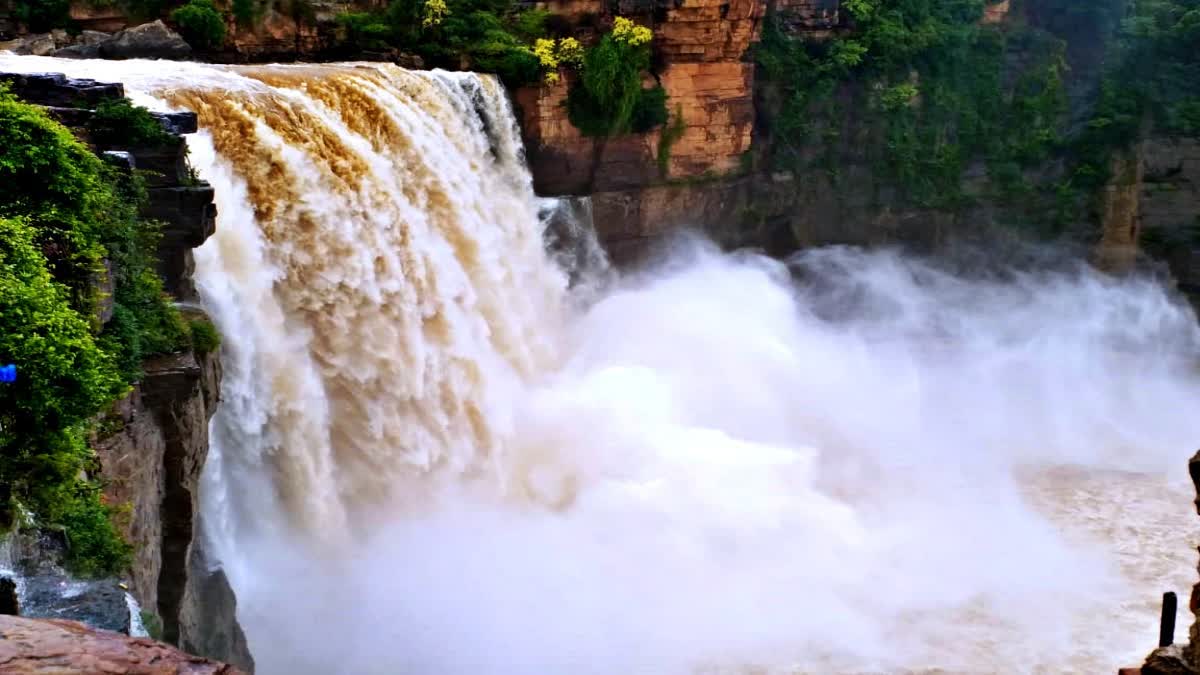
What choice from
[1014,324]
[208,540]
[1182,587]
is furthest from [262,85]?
[1014,324]

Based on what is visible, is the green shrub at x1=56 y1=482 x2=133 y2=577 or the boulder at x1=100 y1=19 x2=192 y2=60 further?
the boulder at x1=100 y1=19 x2=192 y2=60

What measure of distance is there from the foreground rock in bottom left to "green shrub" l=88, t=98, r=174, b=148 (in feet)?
21.9

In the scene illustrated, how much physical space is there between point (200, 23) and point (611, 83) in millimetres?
7326

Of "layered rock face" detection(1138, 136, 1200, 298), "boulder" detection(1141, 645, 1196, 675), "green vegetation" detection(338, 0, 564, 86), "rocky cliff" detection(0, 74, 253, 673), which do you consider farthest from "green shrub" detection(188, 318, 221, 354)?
"layered rock face" detection(1138, 136, 1200, 298)

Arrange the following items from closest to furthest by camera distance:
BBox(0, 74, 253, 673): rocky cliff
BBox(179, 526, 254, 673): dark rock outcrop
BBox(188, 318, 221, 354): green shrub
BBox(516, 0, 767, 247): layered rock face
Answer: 1. BBox(0, 74, 253, 673): rocky cliff
2. BBox(179, 526, 254, 673): dark rock outcrop
3. BBox(188, 318, 221, 354): green shrub
4. BBox(516, 0, 767, 247): layered rock face

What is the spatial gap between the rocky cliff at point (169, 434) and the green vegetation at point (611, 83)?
11048 millimetres

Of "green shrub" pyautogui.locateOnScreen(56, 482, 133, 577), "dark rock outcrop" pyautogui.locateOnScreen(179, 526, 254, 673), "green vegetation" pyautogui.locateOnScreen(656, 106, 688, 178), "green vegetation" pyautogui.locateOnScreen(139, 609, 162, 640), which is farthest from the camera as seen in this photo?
"green vegetation" pyautogui.locateOnScreen(656, 106, 688, 178)

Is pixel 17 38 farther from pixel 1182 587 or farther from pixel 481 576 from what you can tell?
pixel 1182 587

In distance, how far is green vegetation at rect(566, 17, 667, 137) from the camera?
19922 mm

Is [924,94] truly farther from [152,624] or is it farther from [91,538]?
[91,538]

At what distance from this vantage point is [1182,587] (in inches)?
572

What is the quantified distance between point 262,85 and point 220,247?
2.66m

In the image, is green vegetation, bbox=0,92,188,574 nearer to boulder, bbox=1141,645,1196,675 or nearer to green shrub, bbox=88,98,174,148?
green shrub, bbox=88,98,174,148

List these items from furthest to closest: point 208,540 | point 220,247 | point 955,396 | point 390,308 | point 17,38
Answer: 1. point 955,396
2. point 17,38
3. point 390,308
4. point 220,247
5. point 208,540
